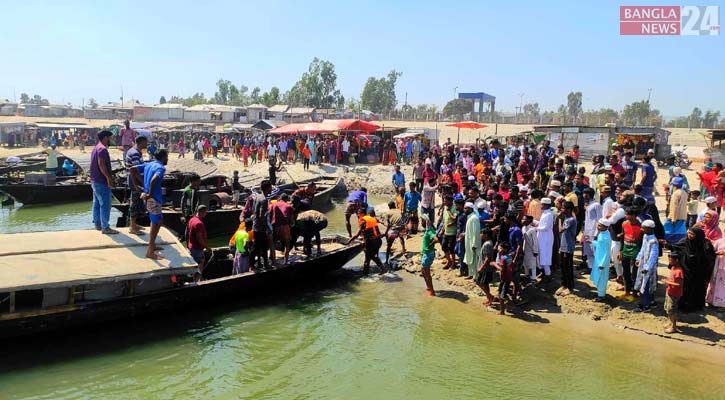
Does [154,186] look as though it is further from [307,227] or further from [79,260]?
[307,227]

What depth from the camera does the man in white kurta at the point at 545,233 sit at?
9602mm

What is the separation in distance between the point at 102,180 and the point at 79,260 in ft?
4.44

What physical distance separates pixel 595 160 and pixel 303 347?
29.2ft

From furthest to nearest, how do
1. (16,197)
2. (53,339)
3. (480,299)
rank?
1. (16,197)
2. (480,299)
3. (53,339)

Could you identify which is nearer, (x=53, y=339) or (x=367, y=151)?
(x=53, y=339)

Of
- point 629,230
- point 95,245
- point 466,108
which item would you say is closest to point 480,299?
point 629,230

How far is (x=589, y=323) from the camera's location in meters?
9.32

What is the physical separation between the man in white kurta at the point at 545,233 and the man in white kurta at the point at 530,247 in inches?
3.4

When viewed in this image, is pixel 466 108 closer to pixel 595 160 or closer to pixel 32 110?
pixel 595 160

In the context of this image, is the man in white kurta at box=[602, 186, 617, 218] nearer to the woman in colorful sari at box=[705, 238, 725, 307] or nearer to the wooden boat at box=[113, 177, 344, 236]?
the woman in colorful sari at box=[705, 238, 725, 307]

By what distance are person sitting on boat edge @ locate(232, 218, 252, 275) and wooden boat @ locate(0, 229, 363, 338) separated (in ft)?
1.49

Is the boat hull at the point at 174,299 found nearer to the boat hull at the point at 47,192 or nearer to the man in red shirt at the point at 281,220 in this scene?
the man in red shirt at the point at 281,220

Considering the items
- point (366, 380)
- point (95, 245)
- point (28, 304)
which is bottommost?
point (366, 380)

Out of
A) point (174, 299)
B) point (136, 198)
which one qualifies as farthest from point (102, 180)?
point (174, 299)
